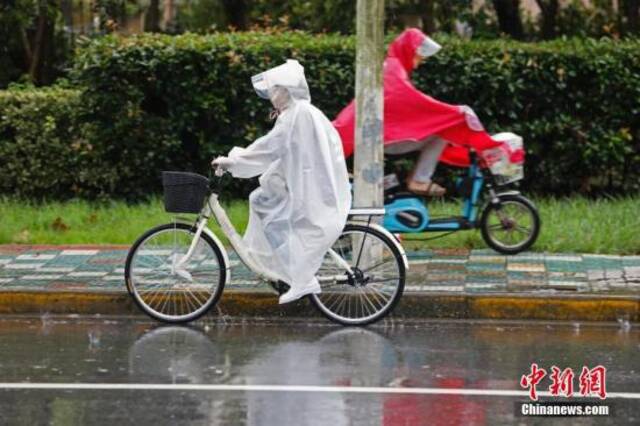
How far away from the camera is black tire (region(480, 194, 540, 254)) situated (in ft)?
36.8

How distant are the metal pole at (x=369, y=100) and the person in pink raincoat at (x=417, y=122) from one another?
0.53 metres

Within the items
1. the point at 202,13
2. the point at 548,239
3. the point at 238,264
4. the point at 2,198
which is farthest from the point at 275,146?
the point at 202,13

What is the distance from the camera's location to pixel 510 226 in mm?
11398

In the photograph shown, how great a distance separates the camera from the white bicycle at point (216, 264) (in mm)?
9484

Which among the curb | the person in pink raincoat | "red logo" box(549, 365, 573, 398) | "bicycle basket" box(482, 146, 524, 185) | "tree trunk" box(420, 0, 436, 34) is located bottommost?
"red logo" box(549, 365, 573, 398)

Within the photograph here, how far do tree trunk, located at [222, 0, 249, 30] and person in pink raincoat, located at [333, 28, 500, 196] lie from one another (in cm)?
939

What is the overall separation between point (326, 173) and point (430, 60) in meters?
5.25

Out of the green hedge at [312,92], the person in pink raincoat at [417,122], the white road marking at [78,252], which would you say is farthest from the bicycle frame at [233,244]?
the green hedge at [312,92]

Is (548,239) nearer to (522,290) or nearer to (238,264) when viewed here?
(522,290)

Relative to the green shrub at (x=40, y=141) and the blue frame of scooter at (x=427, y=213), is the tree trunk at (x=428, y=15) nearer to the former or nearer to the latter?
the green shrub at (x=40, y=141)

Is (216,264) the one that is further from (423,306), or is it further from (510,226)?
(510,226)

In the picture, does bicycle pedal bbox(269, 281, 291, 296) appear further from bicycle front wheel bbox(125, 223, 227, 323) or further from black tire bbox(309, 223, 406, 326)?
bicycle front wheel bbox(125, 223, 227, 323)

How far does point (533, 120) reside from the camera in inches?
578

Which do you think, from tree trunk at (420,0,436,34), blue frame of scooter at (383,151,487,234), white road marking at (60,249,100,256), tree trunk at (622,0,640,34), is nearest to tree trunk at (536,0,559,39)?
tree trunk at (622,0,640,34)
